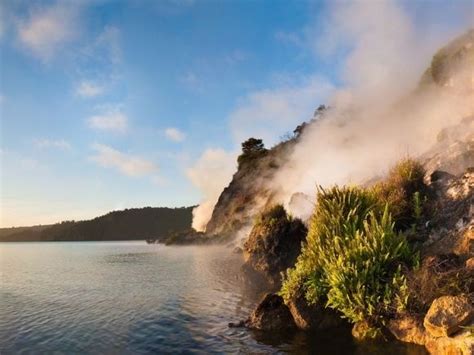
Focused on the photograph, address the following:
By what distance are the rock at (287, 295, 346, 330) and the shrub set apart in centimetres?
473

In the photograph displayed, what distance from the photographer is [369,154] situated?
43.6m

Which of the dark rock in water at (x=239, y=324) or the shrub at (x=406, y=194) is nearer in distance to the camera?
the dark rock in water at (x=239, y=324)

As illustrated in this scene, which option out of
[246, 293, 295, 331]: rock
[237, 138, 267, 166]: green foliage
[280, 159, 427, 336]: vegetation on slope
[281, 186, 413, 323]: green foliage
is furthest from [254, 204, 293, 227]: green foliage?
[237, 138, 267, 166]: green foliage

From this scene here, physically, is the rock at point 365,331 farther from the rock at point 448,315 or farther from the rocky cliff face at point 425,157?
the rocky cliff face at point 425,157

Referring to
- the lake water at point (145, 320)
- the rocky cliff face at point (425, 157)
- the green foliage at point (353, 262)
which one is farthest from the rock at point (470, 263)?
the rocky cliff face at point (425, 157)

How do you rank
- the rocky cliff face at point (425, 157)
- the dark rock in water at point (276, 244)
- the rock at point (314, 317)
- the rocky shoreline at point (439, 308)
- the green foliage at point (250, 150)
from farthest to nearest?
the green foliage at point (250, 150)
the dark rock in water at point (276, 244)
the rocky cliff face at point (425, 157)
the rock at point (314, 317)
the rocky shoreline at point (439, 308)

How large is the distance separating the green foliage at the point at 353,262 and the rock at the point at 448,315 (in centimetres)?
115

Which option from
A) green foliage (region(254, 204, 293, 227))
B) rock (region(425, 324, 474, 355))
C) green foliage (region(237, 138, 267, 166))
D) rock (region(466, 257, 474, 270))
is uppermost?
green foliage (region(237, 138, 267, 166))

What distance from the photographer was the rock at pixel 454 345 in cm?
1075

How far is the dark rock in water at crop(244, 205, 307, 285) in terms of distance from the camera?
27186 mm

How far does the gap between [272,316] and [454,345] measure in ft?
21.6

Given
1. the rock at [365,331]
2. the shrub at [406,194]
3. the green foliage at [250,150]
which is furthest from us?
the green foliage at [250,150]

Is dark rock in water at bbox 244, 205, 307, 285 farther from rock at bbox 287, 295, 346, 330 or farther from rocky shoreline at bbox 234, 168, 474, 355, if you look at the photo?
rock at bbox 287, 295, 346, 330

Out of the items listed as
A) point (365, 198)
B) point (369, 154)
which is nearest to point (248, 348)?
point (365, 198)
